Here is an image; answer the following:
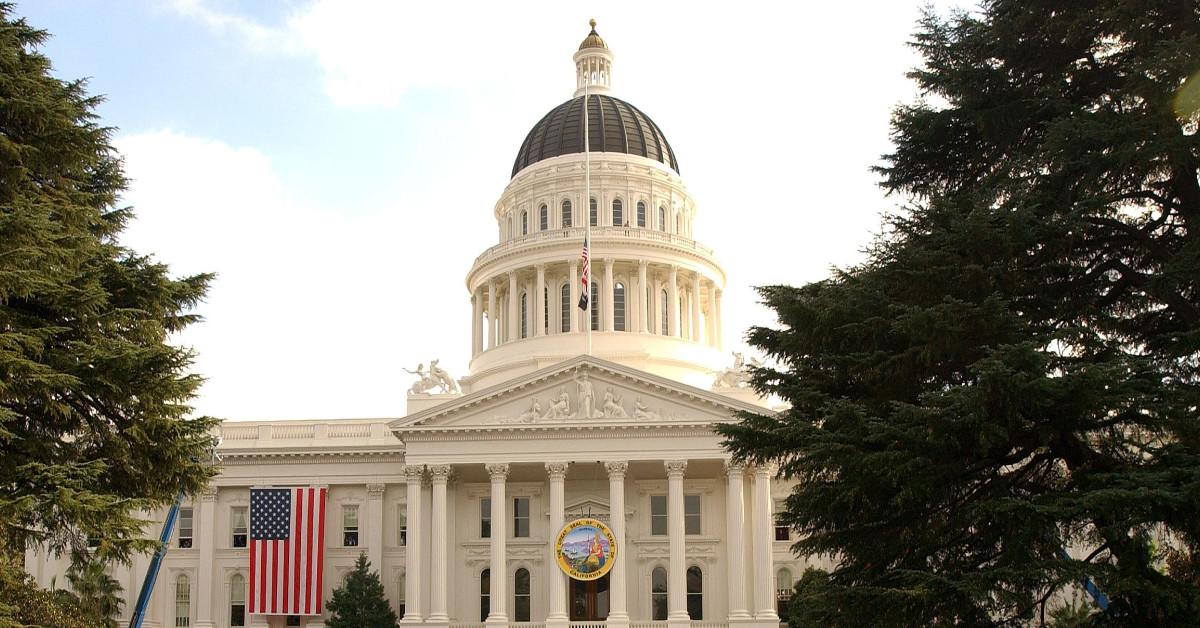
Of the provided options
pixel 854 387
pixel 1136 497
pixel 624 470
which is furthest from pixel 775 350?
pixel 624 470

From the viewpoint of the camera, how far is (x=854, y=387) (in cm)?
2173

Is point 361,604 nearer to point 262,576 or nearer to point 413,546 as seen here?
point 413,546

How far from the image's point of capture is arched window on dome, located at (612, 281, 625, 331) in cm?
7369

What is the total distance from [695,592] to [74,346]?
41674mm

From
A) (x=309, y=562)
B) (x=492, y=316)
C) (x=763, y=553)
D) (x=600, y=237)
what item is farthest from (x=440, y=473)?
(x=600, y=237)

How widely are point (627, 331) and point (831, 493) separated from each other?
52.3m

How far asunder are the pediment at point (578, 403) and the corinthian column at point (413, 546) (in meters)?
2.13

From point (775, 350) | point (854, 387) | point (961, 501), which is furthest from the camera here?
point (775, 350)

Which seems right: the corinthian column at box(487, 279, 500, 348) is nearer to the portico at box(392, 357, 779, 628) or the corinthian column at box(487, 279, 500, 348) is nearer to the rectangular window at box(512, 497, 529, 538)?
the rectangular window at box(512, 497, 529, 538)

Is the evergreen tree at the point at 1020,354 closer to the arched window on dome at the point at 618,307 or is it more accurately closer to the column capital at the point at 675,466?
the column capital at the point at 675,466

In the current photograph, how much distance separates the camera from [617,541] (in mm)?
56375

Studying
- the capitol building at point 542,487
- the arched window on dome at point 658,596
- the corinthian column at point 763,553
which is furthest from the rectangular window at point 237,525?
the corinthian column at point 763,553

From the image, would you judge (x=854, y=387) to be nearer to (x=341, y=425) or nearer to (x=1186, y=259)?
(x=1186, y=259)

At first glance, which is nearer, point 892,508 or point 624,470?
point 892,508
